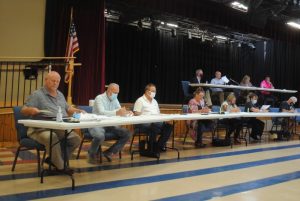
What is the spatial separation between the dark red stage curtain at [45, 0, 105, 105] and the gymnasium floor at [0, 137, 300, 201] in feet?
7.39

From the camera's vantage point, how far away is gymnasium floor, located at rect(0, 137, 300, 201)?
306 centimetres

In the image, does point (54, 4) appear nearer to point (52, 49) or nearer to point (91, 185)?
point (52, 49)

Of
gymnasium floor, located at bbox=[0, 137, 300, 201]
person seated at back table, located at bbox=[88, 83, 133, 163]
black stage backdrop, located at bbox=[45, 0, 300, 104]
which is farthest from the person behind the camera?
black stage backdrop, located at bbox=[45, 0, 300, 104]

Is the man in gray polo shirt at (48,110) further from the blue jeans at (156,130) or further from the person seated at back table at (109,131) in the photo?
the blue jeans at (156,130)

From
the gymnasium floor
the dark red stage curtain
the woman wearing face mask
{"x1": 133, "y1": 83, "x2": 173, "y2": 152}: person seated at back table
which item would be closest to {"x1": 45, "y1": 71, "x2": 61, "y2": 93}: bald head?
the gymnasium floor

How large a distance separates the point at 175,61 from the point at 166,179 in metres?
9.45

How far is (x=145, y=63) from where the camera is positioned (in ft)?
39.5

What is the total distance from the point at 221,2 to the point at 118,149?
227 inches

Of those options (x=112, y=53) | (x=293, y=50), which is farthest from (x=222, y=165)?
(x=293, y=50)

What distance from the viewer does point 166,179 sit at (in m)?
3.68

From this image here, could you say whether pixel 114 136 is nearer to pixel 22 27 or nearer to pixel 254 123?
pixel 22 27

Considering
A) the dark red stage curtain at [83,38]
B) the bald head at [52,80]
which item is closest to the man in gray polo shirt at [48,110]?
the bald head at [52,80]

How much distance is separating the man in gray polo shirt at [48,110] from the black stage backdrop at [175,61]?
7.28 meters

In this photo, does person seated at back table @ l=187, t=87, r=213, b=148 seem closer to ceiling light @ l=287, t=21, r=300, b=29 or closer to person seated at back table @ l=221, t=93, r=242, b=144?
person seated at back table @ l=221, t=93, r=242, b=144
